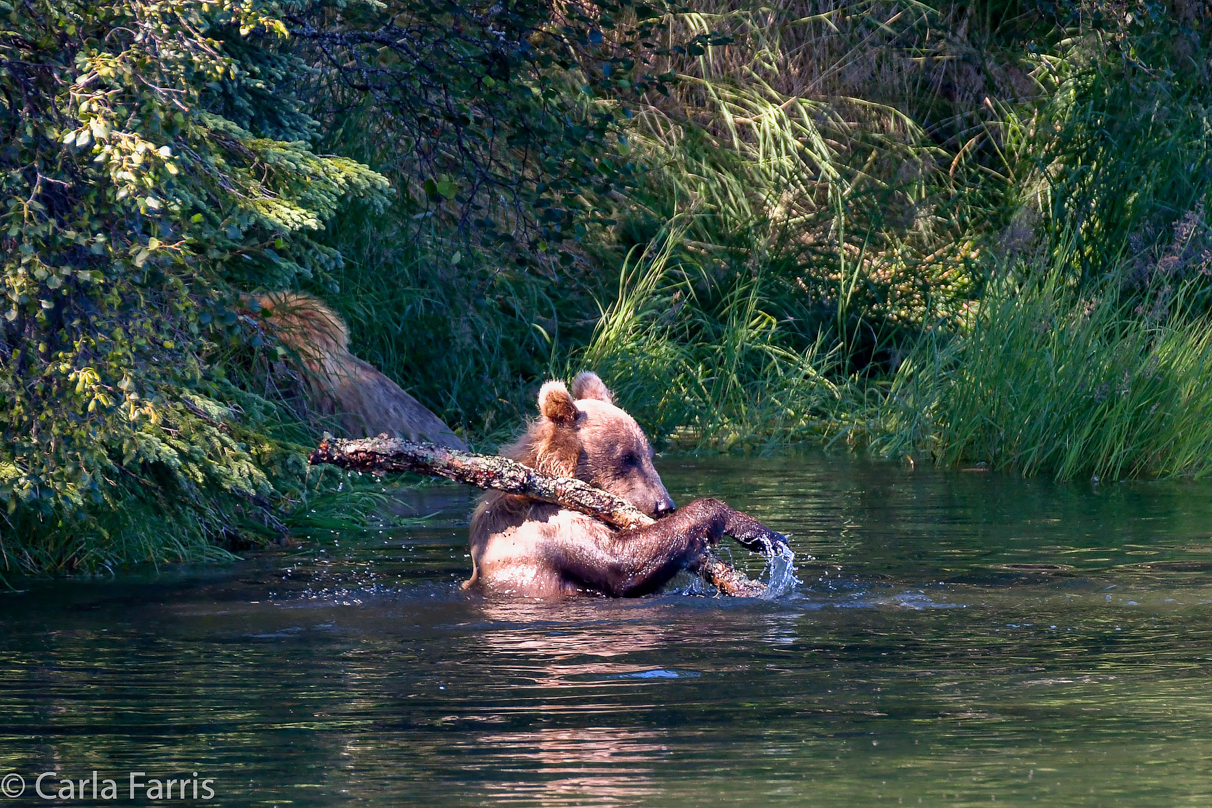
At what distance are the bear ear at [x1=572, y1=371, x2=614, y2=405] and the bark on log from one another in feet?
3.10

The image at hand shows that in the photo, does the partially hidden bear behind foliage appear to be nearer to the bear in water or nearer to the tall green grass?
the tall green grass

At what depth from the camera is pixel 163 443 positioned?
8.07 m

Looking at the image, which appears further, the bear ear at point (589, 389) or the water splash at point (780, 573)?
the bear ear at point (589, 389)

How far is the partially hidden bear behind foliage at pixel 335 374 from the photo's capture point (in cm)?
1124

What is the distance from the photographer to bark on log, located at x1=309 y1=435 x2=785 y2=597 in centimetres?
749

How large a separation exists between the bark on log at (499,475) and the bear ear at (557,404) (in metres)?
0.40

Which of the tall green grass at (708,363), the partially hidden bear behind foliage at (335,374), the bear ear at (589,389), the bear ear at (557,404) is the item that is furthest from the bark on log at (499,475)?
the tall green grass at (708,363)

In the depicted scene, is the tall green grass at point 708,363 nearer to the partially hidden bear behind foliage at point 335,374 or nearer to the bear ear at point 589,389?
the partially hidden bear behind foliage at point 335,374

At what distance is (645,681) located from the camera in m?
5.78

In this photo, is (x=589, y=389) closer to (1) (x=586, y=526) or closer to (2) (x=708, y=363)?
(1) (x=586, y=526)

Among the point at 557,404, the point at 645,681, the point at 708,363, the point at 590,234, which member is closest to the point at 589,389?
the point at 557,404

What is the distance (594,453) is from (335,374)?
12.3 feet

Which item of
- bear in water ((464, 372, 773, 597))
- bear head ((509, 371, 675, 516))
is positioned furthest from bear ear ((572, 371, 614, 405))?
bear head ((509, 371, 675, 516))

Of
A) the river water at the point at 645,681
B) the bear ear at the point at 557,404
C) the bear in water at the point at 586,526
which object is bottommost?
the river water at the point at 645,681
